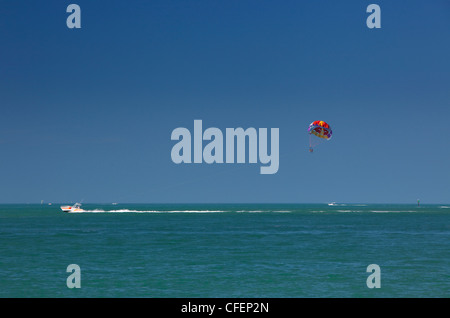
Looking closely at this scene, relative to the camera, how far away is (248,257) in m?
47.5

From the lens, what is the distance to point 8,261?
145 feet

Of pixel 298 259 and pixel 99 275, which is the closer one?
pixel 99 275

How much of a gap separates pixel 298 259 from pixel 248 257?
4.63 m

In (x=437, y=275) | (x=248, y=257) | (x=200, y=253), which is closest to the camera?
(x=437, y=275)
